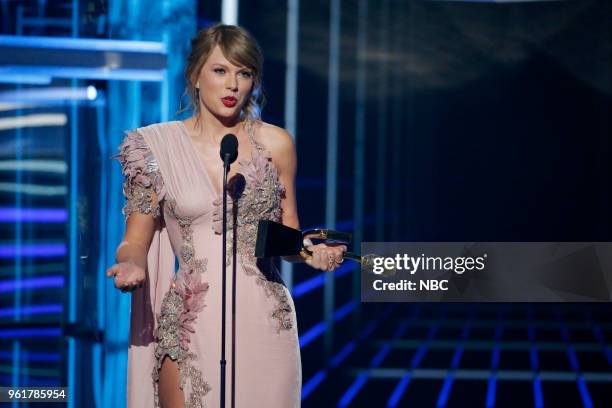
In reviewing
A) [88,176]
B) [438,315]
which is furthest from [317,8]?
[438,315]

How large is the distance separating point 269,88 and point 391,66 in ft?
2.04

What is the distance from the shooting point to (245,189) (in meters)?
2.39

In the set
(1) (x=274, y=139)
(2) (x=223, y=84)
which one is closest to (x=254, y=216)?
(1) (x=274, y=139)

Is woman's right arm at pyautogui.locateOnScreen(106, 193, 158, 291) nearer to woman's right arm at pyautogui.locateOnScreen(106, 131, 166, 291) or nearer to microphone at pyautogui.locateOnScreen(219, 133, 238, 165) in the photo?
woman's right arm at pyautogui.locateOnScreen(106, 131, 166, 291)

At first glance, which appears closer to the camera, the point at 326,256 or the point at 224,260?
the point at 224,260

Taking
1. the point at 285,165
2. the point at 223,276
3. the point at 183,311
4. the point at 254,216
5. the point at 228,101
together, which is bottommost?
the point at 183,311

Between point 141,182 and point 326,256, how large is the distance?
1.72 feet

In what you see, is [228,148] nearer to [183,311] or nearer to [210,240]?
[210,240]

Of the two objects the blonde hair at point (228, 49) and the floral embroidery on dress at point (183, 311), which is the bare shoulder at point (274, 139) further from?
the floral embroidery on dress at point (183, 311)

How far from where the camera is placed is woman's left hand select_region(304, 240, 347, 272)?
2377 millimetres

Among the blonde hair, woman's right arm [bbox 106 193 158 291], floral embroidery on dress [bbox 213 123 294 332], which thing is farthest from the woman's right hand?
the blonde hair

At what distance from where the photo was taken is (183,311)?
2352mm

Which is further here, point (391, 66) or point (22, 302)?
point (391, 66)

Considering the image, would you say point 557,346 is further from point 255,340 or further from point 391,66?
point 255,340
